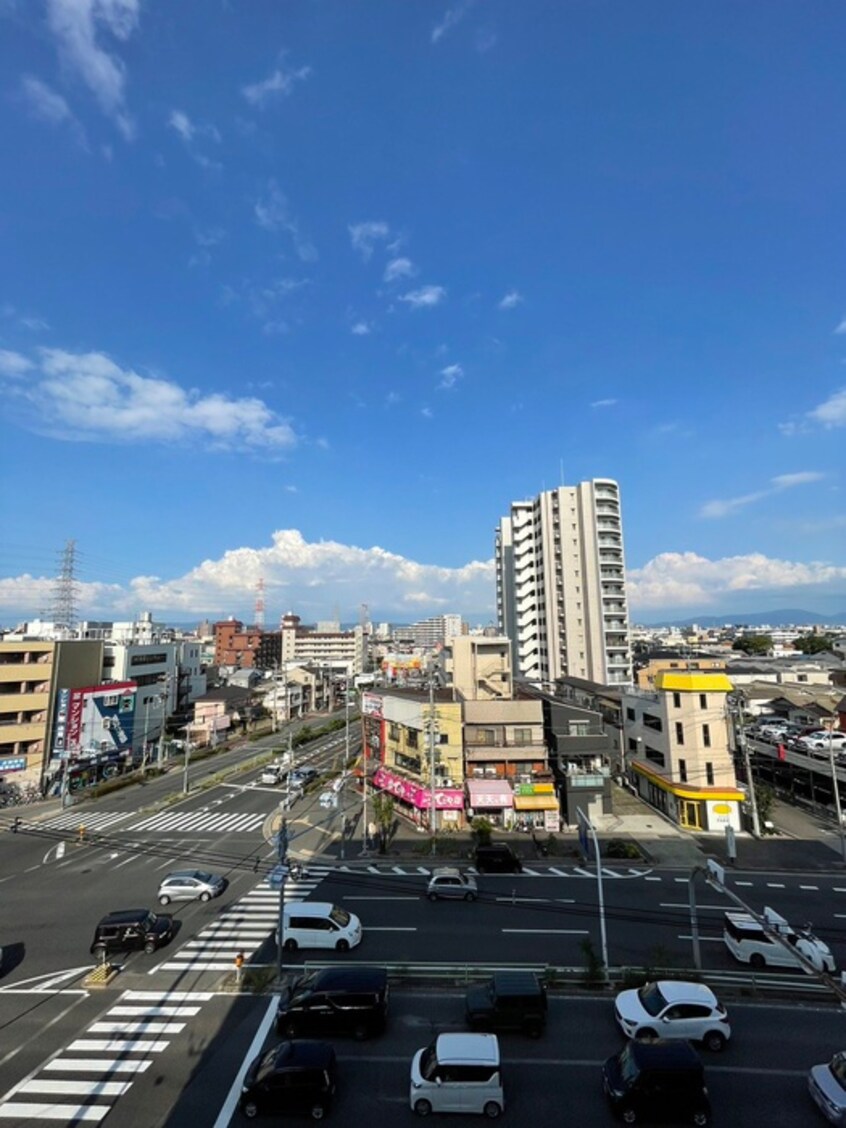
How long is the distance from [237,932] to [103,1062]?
8.90 meters

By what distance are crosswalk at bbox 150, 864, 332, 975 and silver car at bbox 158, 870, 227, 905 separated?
1743 millimetres

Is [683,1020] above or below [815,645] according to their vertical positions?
below

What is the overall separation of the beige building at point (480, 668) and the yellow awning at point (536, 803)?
1198cm

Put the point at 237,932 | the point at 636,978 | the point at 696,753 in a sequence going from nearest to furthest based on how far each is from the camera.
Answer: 1. the point at 636,978
2. the point at 237,932
3. the point at 696,753

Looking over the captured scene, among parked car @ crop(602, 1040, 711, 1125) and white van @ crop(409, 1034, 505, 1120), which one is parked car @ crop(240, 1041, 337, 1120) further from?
parked car @ crop(602, 1040, 711, 1125)

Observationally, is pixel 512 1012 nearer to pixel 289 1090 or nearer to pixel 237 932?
pixel 289 1090

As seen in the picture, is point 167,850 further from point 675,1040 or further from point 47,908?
point 675,1040

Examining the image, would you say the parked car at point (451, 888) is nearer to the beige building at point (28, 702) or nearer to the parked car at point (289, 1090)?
the parked car at point (289, 1090)

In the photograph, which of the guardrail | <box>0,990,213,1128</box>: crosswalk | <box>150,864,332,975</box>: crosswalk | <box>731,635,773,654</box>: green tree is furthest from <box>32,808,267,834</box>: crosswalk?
<box>731,635,773,654</box>: green tree

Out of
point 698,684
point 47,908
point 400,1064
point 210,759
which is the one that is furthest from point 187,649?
point 400,1064

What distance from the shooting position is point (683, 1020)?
16.3 meters

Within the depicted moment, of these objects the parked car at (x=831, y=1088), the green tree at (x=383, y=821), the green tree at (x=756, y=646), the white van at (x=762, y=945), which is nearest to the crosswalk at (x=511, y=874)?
the green tree at (x=383, y=821)

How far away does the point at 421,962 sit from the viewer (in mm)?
21781

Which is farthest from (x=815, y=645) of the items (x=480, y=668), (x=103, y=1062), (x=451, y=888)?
(x=103, y=1062)
